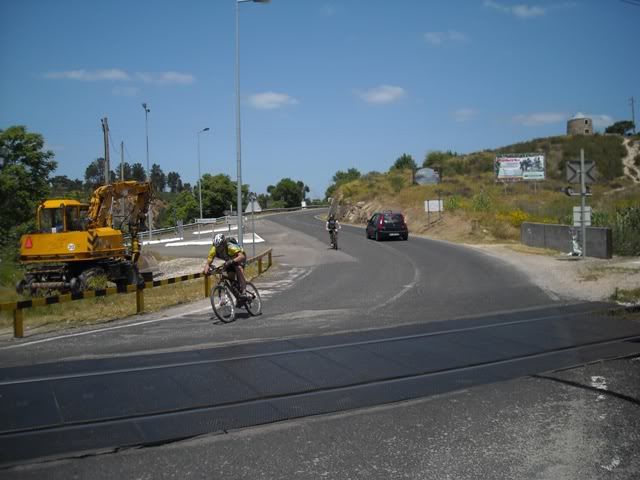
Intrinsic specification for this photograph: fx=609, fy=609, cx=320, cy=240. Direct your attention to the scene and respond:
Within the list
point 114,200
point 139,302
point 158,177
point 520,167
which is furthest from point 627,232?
point 158,177

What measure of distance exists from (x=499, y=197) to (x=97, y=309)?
43.8 meters

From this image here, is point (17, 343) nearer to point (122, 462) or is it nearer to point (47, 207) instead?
point (122, 462)

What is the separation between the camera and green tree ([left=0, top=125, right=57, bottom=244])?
41.1 meters

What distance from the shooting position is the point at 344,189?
7238cm

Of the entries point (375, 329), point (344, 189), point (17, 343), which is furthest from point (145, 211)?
point (344, 189)

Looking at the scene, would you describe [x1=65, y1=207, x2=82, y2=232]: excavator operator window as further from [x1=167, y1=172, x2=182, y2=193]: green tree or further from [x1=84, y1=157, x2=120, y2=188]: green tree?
[x1=167, y1=172, x2=182, y2=193]: green tree

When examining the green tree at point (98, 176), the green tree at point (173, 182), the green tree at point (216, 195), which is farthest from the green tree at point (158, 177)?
the green tree at point (216, 195)

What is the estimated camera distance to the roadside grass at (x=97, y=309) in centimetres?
1279

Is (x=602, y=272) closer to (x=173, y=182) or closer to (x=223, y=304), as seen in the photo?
(x=223, y=304)

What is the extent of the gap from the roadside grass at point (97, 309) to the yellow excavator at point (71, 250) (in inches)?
90.3

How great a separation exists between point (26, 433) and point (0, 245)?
33728mm

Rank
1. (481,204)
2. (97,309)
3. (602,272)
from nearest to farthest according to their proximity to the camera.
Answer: (97,309), (602,272), (481,204)

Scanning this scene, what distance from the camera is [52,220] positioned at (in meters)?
19.4

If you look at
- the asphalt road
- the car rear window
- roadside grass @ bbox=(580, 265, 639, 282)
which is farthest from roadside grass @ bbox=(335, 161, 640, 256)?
the asphalt road
